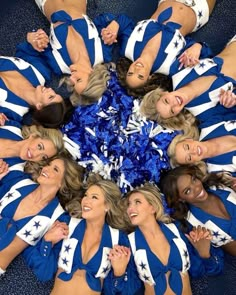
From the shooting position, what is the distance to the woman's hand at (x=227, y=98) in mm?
1651

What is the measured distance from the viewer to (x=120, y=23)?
1.79 m

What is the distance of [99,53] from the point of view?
176 centimetres

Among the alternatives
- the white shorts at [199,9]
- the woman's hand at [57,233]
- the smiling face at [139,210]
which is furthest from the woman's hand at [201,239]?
the white shorts at [199,9]

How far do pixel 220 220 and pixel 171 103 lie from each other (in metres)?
0.39

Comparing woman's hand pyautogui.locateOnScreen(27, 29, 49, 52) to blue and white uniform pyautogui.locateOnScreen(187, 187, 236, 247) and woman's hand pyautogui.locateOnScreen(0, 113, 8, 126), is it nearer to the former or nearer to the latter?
woman's hand pyautogui.locateOnScreen(0, 113, 8, 126)

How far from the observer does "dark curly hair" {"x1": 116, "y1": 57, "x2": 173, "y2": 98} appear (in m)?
1.72

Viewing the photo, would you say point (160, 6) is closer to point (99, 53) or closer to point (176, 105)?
point (99, 53)

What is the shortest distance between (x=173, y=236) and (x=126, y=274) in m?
0.19

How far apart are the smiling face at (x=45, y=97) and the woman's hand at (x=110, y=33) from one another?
0.27 meters

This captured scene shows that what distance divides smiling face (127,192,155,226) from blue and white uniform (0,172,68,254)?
222mm

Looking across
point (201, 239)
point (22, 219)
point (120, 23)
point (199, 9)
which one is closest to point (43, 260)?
point (22, 219)

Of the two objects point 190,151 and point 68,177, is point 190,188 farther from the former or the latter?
point 68,177

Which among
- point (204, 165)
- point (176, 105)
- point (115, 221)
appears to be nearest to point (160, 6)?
point (176, 105)

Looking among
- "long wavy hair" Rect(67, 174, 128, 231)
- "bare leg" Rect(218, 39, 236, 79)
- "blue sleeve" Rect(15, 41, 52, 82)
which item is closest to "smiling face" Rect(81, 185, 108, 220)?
"long wavy hair" Rect(67, 174, 128, 231)
